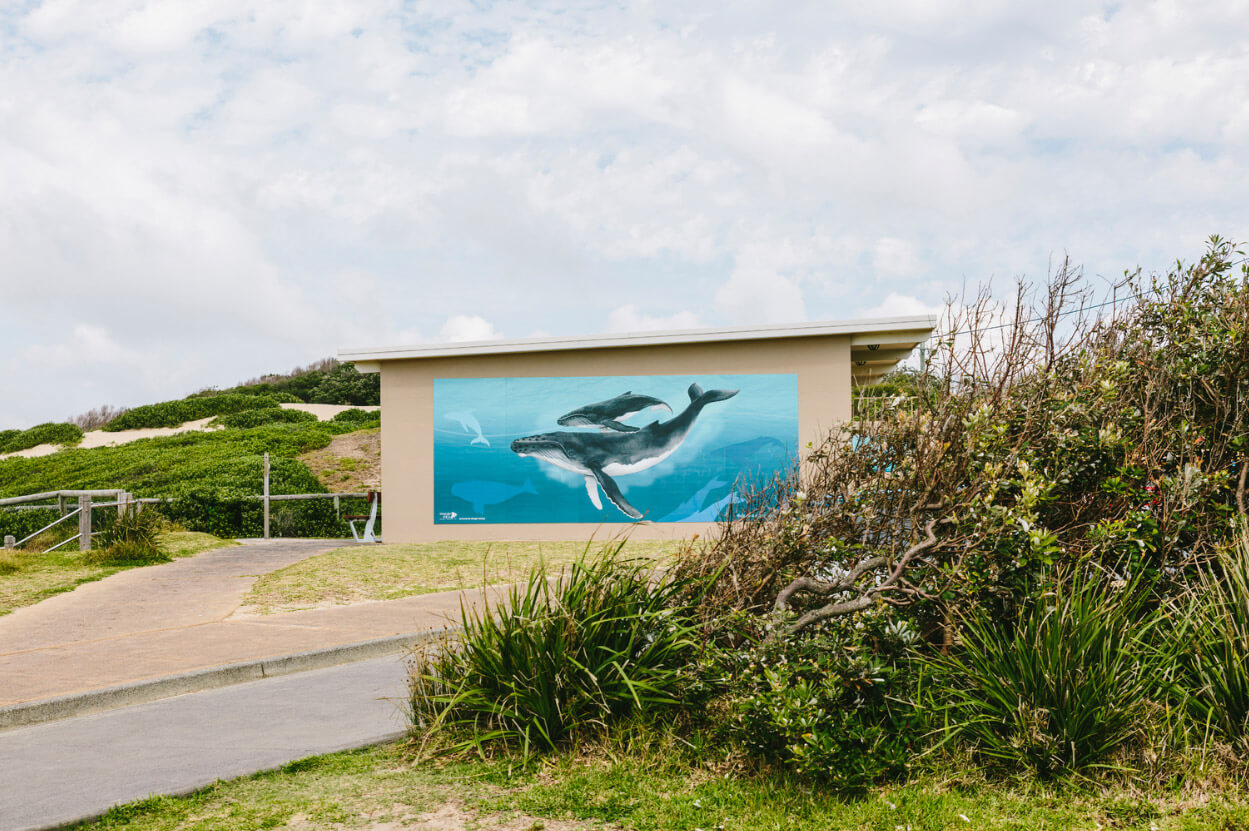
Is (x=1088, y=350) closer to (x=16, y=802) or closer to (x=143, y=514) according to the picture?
(x=16, y=802)

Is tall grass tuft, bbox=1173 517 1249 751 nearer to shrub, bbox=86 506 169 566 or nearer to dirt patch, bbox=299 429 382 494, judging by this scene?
shrub, bbox=86 506 169 566

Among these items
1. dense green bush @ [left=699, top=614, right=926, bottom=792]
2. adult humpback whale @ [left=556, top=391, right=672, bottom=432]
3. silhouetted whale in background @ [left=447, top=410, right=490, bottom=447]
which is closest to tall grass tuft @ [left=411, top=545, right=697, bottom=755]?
dense green bush @ [left=699, top=614, right=926, bottom=792]

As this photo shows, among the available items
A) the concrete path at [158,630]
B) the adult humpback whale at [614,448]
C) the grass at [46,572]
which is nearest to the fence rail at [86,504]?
the grass at [46,572]

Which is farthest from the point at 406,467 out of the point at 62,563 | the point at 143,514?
the point at 62,563

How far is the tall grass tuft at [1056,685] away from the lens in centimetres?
456

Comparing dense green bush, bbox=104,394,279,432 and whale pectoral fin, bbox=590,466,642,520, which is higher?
dense green bush, bbox=104,394,279,432

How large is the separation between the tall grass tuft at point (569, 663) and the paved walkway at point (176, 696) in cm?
49

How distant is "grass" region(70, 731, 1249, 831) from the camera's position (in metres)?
4.27

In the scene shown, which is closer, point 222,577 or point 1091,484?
point 1091,484

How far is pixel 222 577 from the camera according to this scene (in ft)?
49.9

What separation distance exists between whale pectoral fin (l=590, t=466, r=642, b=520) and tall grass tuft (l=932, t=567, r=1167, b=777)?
15559 millimetres

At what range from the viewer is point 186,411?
160 ft

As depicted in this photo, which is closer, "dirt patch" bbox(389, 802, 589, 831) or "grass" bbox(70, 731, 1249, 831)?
"grass" bbox(70, 731, 1249, 831)

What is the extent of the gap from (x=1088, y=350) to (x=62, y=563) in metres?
15.9
